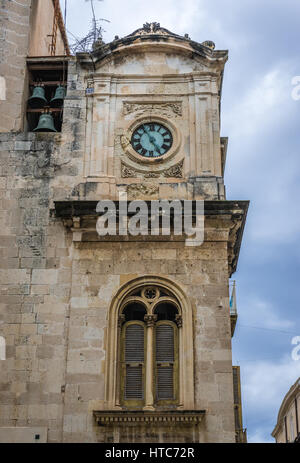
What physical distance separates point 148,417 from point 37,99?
33.8ft

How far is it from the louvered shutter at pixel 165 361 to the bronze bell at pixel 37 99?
315 inches

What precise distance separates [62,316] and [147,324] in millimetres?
2161

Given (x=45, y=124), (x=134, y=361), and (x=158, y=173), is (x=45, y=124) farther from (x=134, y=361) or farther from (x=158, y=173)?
(x=134, y=361)

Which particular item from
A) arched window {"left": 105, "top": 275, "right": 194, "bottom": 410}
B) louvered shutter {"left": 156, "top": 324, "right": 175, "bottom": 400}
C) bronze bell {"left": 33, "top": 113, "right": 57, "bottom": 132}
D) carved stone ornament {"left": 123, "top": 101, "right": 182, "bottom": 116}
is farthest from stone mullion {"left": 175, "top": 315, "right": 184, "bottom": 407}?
bronze bell {"left": 33, "top": 113, "right": 57, "bottom": 132}

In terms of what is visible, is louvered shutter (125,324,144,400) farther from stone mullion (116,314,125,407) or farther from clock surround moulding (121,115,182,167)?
clock surround moulding (121,115,182,167)

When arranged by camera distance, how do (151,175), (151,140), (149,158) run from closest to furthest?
(151,175), (149,158), (151,140)

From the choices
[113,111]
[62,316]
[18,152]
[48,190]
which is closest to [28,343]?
[62,316]

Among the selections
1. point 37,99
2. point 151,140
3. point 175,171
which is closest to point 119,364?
point 175,171

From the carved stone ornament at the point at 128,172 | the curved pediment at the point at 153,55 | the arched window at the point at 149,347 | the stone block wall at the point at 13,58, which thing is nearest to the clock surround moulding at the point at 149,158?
the carved stone ornament at the point at 128,172

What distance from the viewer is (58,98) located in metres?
22.5

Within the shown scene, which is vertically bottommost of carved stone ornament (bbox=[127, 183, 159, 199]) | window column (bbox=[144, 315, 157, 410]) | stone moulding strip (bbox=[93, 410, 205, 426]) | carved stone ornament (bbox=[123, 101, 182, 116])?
stone moulding strip (bbox=[93, 410, 205, 426])

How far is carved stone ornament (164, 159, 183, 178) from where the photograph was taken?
69.2 feet
